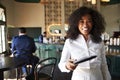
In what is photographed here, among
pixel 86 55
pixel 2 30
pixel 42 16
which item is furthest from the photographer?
pixel 42 16

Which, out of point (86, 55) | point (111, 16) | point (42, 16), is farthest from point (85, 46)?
point (111, 16)

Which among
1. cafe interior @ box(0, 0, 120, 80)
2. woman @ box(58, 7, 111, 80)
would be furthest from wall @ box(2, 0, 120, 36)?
woman @ box(58, 7, 111, 80)

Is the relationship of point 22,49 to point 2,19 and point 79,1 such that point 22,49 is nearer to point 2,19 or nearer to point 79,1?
point 2,19

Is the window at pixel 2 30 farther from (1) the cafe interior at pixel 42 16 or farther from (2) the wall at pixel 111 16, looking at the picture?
(2) the wall at pixel 111 16

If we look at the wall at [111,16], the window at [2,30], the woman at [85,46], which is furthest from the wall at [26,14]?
the woman at [85,46]

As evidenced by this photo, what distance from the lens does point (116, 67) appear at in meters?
6.37

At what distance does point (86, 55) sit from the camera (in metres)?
1.89

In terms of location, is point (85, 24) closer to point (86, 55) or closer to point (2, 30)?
point (86, 55)

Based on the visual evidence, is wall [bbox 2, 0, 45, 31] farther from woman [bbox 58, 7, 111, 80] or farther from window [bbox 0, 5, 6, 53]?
woman [bbox 58, 7, 111, 80]

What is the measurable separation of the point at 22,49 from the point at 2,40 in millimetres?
6132

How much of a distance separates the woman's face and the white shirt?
6cm

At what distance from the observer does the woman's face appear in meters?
1.92

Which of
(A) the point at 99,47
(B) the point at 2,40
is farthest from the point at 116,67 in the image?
(B) the point at 2,40

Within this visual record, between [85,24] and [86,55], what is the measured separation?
0.24 m
